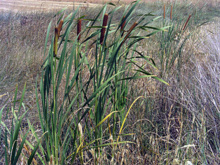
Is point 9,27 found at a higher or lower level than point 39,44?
higher

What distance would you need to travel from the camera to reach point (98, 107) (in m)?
0.97

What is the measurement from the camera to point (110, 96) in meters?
1.10

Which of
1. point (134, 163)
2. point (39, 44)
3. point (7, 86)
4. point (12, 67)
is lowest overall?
point (134, 163)

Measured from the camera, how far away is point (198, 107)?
1325 mm

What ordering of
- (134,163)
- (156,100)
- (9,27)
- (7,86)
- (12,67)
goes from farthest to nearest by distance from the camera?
1. (9,27)
2. (12,67)
3. (7,86)
4. (156,100)
5. (134,163)

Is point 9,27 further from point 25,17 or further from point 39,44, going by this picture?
point 25,17

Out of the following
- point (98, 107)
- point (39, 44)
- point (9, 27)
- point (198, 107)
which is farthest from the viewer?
point (9, 27)

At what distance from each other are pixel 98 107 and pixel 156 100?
745 mm

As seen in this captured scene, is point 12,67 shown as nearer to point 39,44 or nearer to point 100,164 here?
point 39,44

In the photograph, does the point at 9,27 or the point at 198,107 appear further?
the point at 9,27

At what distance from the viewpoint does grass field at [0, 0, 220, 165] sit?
2.85 feet

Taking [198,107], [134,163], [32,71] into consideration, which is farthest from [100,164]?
[32,71]

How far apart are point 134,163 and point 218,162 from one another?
39cm

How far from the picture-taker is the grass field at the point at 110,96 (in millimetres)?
869
